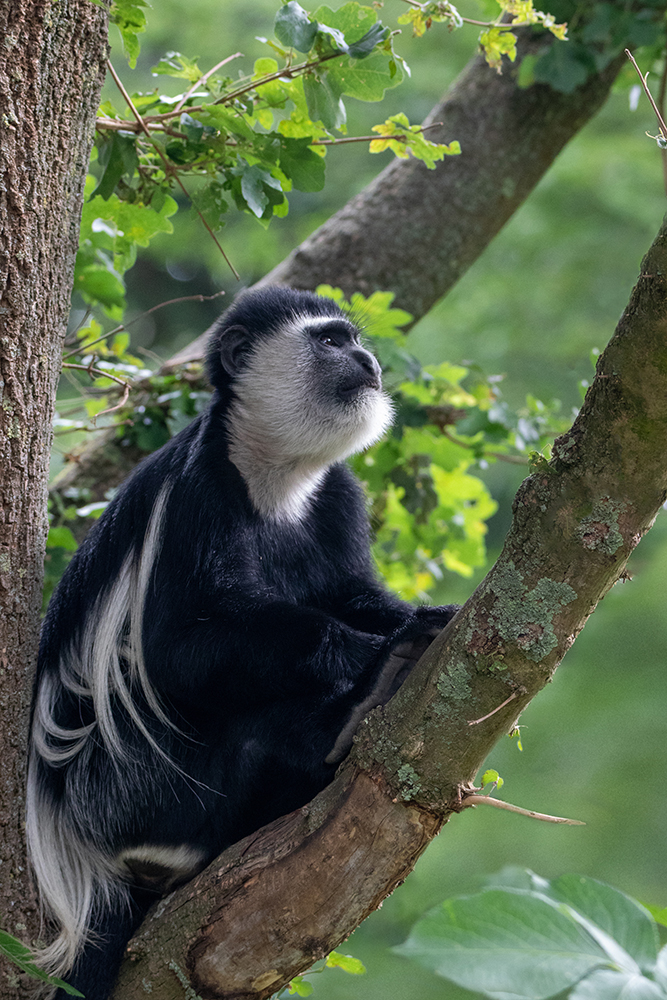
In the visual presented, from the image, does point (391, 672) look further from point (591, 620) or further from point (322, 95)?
point (591, 620)

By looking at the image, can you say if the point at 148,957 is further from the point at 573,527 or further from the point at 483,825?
the point at 483,825

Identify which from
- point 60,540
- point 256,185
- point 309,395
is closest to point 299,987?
point 60,540

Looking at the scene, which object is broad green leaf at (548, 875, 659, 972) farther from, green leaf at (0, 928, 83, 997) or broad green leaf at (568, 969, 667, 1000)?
green leaf at (0, 928, 83, 997)

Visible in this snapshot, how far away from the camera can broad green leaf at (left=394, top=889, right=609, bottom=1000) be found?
967 millimetres

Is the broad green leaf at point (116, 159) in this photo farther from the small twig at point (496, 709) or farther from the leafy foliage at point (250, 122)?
the small twig at point (496, 709)

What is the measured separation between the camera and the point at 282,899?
1269mm

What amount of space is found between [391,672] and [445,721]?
201 millimetres

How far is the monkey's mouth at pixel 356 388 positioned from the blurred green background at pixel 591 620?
2288 mm

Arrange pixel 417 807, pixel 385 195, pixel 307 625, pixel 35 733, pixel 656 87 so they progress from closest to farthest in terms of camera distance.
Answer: pixel 417 807 → pixel 307 625 → pixel 35 733 → pixel 385 195 → pixel 656 87

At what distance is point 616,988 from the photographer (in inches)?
37.8

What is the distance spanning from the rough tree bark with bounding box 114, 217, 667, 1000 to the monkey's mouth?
89 cm

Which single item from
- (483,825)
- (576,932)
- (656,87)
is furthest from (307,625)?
(483,825)

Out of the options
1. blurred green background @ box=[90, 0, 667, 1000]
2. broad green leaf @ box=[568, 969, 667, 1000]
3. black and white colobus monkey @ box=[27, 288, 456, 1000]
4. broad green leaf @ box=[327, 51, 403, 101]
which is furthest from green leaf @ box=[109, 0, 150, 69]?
blurred green background @ box=[90, 0, 667, 1000]

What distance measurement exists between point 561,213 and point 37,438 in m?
4.13
